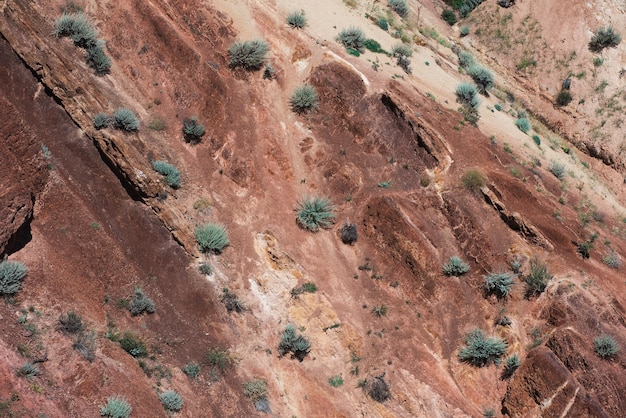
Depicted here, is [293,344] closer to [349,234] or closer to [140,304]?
[349,234]

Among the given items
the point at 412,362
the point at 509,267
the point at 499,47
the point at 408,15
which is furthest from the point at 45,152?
the point at 499,47

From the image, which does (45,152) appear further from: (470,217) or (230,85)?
(470,217)

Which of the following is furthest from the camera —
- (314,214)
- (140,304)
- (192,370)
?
(314,214)

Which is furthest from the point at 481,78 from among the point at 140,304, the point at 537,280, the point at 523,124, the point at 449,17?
the point at 140,304

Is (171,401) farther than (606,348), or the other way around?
(606,348)

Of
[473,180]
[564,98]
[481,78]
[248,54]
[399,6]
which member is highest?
[564,98]

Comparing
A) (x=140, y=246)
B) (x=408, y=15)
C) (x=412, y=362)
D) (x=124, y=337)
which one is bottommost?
(x=124, y=337)

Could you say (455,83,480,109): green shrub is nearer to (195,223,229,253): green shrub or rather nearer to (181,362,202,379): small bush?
(195,223,229,253): green shrub

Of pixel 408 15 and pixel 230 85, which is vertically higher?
pixel 408 15
